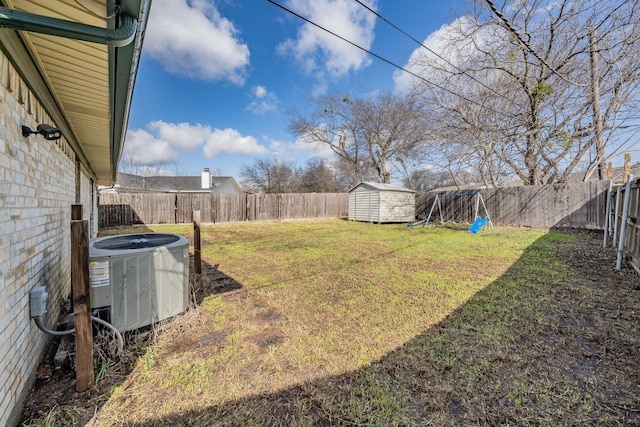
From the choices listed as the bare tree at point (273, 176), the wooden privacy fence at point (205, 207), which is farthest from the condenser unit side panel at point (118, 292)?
the bare tree at point (273, 176)

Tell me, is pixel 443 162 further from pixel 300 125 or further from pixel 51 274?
pixel 300 125

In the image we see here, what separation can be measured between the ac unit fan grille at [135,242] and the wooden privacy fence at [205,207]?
10.4 meters

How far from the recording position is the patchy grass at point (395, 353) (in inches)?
63.4

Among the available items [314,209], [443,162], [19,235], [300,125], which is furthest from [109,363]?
[300,125]

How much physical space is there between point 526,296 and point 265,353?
3.32 meters

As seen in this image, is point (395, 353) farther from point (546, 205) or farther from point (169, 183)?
point (169, 183)

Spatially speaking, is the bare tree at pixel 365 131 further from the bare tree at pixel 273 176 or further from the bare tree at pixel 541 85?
the bare tree at pixel 541 85

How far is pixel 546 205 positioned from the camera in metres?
9.71

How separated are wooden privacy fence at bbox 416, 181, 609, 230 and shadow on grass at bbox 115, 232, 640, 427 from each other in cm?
784

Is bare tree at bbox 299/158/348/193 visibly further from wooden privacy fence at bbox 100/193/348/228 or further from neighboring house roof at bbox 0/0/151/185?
neighboring house roof at bbox 0/0/151/185

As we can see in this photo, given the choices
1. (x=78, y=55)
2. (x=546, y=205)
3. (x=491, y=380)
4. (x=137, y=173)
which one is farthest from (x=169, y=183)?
(x=491, y=380)

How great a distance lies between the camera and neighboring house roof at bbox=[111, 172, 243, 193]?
895 inches

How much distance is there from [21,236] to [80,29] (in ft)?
4.70

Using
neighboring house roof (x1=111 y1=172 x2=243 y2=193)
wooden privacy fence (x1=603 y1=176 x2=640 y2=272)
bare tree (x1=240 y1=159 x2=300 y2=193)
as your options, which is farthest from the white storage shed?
neighboring house roof (x1=111 y1=172 x2=243 y2=193)
